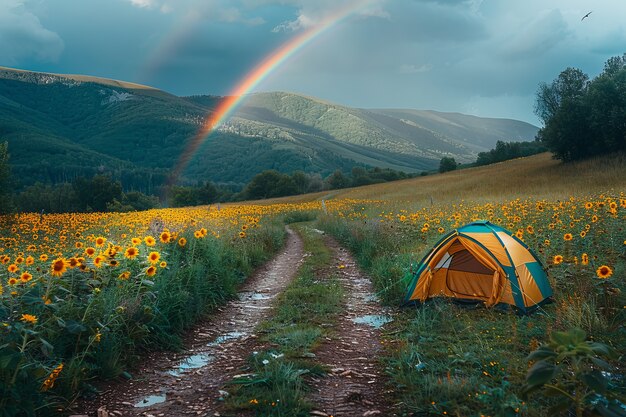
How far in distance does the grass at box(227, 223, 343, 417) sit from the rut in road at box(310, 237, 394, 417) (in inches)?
7.6

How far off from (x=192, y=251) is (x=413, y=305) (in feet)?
15.9

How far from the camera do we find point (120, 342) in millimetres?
5652

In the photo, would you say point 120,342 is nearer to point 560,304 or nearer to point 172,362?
point 172,362

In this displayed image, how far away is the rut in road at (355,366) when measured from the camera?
4.50m

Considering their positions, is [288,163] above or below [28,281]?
above

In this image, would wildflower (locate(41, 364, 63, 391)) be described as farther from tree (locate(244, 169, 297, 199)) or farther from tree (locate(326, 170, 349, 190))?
tree (locate(326, 170, 349, 190))

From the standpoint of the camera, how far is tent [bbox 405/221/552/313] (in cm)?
748

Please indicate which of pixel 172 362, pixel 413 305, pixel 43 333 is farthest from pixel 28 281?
pixel 413 305

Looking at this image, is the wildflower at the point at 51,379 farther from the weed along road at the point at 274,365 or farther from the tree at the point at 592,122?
the tree at the point at 592,122

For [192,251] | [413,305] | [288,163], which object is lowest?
[413,305]

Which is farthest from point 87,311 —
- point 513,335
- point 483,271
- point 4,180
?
point 4,180

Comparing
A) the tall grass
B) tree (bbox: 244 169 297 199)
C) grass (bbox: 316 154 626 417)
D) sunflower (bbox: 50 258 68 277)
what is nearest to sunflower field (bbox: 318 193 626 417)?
grass (bbox: 316 154 626 417)

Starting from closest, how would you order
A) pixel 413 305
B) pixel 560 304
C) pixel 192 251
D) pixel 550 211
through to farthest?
1. pixel 560 304
2. pixel 413 305
3. pixel 192 251
4. pixel 550 211

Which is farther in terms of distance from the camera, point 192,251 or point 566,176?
point 566,176
